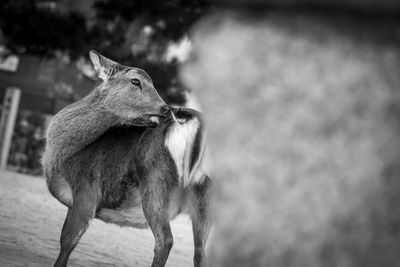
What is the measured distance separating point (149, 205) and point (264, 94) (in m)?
0.93

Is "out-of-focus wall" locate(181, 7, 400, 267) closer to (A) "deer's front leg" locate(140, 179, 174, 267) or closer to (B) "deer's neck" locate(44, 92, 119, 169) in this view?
(A) "deer's front leg" locate(140, 179, 174, 267)

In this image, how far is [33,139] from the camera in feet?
36.8

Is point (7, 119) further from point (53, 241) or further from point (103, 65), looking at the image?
point (103, 65)

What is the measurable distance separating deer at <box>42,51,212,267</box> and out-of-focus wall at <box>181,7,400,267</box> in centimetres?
28

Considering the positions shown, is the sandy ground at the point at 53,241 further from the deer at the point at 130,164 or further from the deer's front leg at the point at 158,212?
the deer's front leg at the point at 158,212

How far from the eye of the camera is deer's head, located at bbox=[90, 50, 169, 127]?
3498mm

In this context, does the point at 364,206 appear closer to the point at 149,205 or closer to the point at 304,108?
the point at 304,108

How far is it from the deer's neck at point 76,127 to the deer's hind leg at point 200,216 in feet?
2.65

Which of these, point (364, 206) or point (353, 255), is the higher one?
point (364, 206)

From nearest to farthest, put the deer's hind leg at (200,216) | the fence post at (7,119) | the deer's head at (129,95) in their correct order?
the deer's hind leg at (200,216), the deer's head at (129,95), the fence post at (7,119)

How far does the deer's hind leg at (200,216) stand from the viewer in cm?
323

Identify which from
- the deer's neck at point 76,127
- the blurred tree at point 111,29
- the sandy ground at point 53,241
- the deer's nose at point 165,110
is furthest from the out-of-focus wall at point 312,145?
the blurred tree at point 111,29

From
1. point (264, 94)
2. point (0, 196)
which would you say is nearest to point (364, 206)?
point (264, 94)

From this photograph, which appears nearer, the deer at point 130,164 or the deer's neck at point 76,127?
the deer at point 130,164
